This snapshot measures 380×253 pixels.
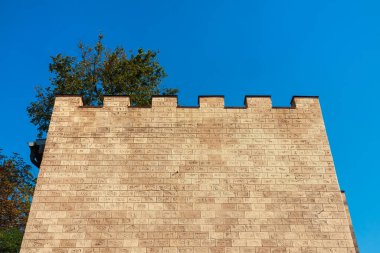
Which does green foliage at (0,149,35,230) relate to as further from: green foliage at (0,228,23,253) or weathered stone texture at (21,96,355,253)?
weathered stone texture at (21,96,355,253)

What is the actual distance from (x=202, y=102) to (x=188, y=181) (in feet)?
9.35

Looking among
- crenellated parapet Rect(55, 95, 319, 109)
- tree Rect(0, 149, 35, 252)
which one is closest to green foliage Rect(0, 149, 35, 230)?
tree Rect(0, 149, 35, 252)

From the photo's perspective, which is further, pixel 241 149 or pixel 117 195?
pixel 241 149

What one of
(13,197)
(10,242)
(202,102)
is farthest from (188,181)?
(13,197)

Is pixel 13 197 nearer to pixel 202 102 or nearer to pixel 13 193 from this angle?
pixel 13 193

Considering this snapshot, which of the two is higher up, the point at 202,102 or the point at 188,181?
the point at 202,102

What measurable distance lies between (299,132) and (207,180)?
3.42m

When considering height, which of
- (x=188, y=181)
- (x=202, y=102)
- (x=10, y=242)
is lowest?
(x=10, y=242)

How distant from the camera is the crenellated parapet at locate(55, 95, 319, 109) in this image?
36.2 feet

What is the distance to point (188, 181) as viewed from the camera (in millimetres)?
9688

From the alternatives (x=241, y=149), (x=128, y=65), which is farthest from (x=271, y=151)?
(x=128, y=65)

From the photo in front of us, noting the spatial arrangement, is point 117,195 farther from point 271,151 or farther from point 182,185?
point 271,151

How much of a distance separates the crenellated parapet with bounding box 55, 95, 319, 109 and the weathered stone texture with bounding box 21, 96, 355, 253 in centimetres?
4

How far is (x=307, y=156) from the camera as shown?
10.2 meters
